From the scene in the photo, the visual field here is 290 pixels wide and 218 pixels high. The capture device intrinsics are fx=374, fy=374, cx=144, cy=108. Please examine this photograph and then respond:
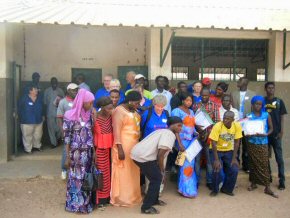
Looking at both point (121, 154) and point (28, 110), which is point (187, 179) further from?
point (28, 110)

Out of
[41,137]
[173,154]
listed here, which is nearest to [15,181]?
[41,137]

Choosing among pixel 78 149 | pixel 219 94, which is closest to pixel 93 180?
pixel 78 149

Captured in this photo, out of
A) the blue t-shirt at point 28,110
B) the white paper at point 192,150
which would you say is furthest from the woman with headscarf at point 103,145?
the blue t-shirt at point 28,110

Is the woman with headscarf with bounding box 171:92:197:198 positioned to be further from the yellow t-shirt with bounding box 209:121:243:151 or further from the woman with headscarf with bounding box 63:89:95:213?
the woman with headscarf with bounding box 63:89:95:213

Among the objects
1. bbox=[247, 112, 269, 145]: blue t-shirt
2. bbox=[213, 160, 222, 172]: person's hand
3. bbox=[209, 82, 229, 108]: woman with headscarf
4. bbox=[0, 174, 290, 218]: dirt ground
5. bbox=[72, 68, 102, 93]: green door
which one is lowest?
bbox=[0, 174, 290, 218]: dirt ground

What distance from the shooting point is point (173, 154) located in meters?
6.18

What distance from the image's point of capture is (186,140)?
5.75 metres

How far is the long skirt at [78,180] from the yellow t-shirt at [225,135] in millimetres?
1907

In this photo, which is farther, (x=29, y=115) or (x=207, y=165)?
(x=29, y=115)

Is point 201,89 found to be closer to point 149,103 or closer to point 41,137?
point 149,103

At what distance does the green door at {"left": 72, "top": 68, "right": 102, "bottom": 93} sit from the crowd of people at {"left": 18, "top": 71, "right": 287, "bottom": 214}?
2.61m

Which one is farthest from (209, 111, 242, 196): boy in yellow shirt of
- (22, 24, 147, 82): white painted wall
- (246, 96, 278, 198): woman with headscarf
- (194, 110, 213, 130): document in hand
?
(22, 24, 147, 82): white painted wall

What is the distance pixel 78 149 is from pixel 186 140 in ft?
5.62

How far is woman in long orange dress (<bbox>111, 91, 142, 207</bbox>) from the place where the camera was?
511 centimetres
